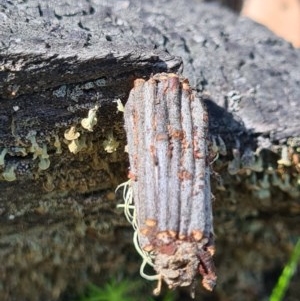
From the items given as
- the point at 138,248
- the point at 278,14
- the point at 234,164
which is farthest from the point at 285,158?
the point at 278,14

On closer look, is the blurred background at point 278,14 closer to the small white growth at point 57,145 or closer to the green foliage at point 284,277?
the green foliage at point 284,277

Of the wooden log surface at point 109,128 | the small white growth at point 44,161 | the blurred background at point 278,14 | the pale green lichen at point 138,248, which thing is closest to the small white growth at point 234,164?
the wooden log surface at point 109,128

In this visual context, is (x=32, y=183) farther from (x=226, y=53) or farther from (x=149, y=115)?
(x=226, y=53)

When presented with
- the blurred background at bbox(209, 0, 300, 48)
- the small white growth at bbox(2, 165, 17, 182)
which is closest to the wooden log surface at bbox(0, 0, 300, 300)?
the small white growth at bbox(2, 165, 17, 182)

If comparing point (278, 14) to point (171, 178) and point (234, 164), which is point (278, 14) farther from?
point (171, 178)

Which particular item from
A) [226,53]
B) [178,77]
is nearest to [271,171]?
[226,53]

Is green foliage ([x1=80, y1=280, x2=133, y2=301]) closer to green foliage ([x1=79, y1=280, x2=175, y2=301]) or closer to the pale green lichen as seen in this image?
green foliage ([x1=79, y1=280, x2=175, y2=301])

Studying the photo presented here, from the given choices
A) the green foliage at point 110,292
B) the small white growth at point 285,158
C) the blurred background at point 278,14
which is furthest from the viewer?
the blurred background at point 278,14
